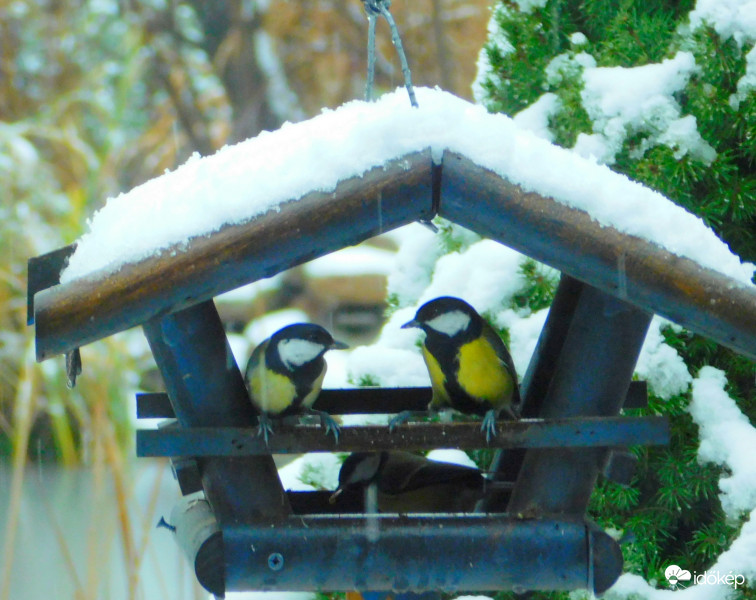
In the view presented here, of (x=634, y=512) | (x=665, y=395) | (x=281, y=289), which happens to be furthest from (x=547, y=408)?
(x=281, y=289)

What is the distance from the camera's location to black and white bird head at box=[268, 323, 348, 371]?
1.36 meters

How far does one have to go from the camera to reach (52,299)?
1.02 m

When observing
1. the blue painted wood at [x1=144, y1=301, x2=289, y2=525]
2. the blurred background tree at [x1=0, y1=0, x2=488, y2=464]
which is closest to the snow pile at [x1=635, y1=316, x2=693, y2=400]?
the blue painted wood at [x1=144, y1=301, x2=289, y2=525]

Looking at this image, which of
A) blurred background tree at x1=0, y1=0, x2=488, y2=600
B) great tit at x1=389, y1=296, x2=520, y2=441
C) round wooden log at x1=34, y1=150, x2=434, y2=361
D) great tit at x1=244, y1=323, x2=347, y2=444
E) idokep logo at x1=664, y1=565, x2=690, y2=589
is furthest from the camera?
blurred background tree at x1=0, y1=0, x2=488, y2=600

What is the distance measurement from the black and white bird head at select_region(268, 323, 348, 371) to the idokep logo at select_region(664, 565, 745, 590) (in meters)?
0.93

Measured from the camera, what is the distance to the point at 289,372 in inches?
52.9

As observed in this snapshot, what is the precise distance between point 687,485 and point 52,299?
1.41 m

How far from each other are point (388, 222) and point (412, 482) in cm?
59

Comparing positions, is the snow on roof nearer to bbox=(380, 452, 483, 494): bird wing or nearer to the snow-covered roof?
the snow-covered roof

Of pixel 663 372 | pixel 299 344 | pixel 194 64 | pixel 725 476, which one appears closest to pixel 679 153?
pixel 663 372

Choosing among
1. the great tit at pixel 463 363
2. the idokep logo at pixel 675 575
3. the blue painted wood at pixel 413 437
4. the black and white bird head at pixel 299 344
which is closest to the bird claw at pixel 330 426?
the blue painted wood at pixel 413 437

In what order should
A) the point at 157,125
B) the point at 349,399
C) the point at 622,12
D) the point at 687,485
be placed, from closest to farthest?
the point at 349,399 → the point at 687,485 → the point at 622,12 → the point at 157,125

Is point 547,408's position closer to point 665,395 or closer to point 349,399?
point 349,399

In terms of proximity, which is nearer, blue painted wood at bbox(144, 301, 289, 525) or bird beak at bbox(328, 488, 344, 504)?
blue painted wood at bbox(144, 301, 289, 525)
